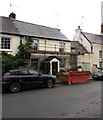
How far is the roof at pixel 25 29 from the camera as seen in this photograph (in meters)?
19.9

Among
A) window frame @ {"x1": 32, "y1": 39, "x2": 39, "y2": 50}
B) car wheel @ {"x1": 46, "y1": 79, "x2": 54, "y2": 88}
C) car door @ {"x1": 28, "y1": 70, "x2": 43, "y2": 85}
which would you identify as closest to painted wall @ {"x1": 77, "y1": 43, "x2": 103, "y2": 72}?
window frame @ {"x1": 32, "y1": 39, "x2": 39, "y2": 50}

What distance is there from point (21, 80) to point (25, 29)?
1137 cm

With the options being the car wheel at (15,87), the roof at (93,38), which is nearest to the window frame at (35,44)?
the car wheel at (15,87)

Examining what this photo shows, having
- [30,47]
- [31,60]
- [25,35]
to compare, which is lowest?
[31,60]

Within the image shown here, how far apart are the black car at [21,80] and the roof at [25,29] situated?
26.2 ft

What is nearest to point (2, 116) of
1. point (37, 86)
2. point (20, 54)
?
point (37, 86)

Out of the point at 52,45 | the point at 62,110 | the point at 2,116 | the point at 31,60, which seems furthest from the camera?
the point at 52,45

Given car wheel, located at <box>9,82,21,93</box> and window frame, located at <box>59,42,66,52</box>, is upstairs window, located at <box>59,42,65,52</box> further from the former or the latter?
car wheel, located at <box>9,82,21,93</box>

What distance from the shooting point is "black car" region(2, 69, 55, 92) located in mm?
11484

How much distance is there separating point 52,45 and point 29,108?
16442mm

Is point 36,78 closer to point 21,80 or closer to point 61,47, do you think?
point 21,80

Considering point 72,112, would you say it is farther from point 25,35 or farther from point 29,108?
point 25,35

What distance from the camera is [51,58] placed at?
2134 cm

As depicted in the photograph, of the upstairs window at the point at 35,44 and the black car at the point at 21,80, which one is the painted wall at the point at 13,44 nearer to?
the upstairs window at the point at 35,44
